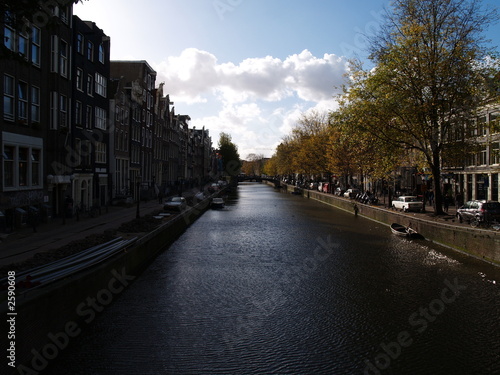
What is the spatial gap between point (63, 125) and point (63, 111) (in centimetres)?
100

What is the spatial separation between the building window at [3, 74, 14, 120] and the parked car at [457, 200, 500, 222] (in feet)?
92.5

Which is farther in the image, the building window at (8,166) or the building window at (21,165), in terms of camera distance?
the building window at (21,165)

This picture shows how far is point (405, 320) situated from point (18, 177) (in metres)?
22.2

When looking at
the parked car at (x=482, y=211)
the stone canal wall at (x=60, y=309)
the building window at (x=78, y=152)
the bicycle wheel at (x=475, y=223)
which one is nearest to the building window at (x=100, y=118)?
the building window at (x=78, y=152)

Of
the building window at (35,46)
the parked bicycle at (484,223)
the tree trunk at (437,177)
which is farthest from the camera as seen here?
the tree trunk at (437,177)

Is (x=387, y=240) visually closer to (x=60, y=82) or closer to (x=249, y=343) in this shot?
(x=249, y=343)

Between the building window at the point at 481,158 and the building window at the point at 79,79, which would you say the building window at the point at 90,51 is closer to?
the building window at the point at 79,79

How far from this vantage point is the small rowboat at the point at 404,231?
30480 millimetres

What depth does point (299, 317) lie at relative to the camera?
14.4 metres

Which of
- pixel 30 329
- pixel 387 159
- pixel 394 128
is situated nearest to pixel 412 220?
pixel 387 159

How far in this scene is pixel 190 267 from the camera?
21969 millimetres

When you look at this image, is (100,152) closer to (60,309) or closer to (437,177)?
(437,177)

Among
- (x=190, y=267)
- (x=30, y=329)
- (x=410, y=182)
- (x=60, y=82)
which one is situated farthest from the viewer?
(x=410, y=182)

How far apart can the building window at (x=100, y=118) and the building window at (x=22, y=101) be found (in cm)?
1248
